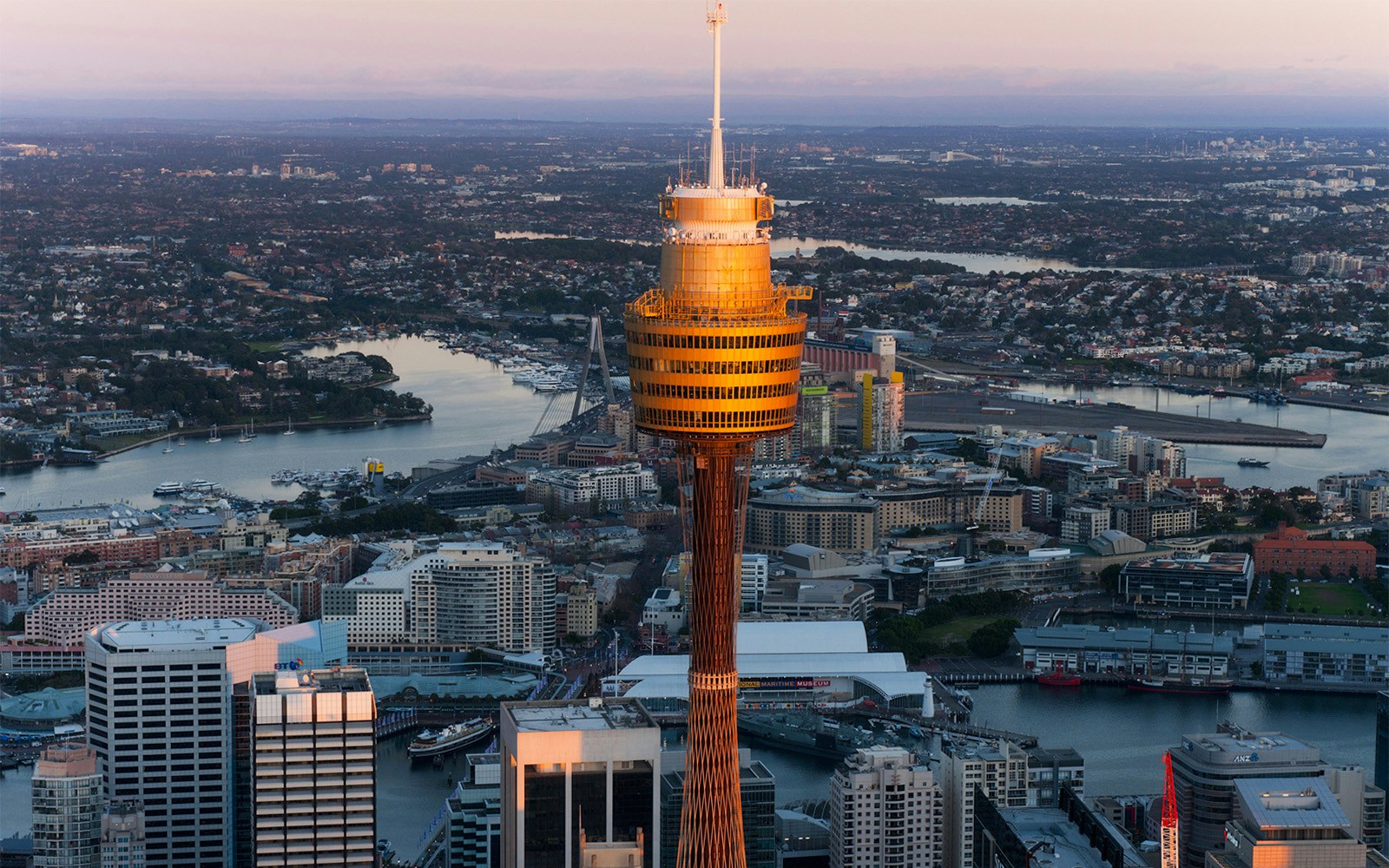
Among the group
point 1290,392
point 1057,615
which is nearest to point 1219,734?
point 1057,615

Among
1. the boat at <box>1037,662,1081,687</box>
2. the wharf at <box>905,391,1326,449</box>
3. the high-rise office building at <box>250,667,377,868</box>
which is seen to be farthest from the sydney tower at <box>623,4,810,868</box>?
the wharf at <box>905,391,1326,449</box>

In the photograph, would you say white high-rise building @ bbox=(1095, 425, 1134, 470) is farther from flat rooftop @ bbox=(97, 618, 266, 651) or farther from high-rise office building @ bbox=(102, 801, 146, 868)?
high-rise office building @ bbox=(102, 801, 146, 868)

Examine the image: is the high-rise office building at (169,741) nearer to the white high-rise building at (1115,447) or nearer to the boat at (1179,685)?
the boat at (1179,685)

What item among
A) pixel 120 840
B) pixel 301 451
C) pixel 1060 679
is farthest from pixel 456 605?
pixel 301 451

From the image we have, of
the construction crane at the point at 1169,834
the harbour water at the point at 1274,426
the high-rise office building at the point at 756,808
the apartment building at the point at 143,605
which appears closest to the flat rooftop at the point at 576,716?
the high-rise office building at the point at 756,808

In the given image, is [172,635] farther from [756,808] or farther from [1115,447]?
[1115,447]

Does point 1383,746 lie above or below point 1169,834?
below
